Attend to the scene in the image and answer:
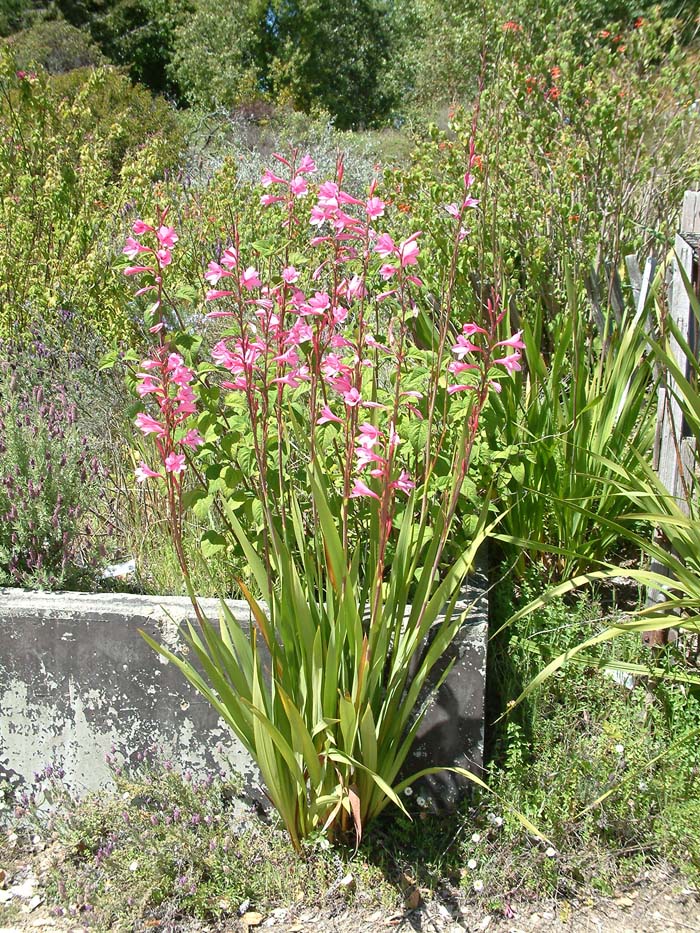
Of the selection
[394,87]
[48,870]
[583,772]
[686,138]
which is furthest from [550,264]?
[394,87]

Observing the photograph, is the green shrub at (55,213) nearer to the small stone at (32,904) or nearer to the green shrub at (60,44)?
the small stone at (32,904)

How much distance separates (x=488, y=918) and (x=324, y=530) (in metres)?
1.19

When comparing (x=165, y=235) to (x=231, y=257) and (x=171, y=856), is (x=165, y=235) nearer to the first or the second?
(x=231, y=257)

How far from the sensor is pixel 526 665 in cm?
281

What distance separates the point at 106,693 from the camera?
102 inches

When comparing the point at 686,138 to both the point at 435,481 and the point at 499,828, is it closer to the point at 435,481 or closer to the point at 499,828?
the point at 435,481

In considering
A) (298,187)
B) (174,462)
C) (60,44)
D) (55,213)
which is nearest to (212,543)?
(174,462)

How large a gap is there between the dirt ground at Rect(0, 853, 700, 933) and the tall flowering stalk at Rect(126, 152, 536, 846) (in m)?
0.21

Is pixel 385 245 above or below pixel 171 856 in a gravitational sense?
above

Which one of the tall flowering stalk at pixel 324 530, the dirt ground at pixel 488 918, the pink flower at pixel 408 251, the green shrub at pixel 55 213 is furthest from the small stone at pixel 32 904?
the green shrub at pixel 55 213

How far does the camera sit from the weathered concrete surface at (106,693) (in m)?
2.56

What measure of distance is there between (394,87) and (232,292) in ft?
78.5

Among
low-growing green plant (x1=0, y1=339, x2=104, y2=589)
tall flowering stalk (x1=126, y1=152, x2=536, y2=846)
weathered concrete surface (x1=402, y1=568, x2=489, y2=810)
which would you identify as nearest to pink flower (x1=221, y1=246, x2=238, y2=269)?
tall flowering stalk (x1=126, y1=152, x2=536, y2=846)

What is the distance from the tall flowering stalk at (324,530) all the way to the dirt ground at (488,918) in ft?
0.70
